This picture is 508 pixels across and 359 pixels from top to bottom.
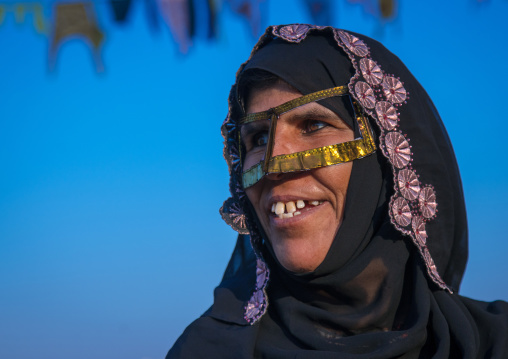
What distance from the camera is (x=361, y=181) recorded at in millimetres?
2260

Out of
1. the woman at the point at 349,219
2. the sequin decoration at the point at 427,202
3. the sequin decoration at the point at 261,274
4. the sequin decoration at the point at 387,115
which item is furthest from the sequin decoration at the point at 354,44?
the sequin decoration at the point at 261,274

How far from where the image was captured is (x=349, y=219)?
2.24m

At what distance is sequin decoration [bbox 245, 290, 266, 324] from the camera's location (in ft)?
7.82

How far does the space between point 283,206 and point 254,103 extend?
0.50 meters

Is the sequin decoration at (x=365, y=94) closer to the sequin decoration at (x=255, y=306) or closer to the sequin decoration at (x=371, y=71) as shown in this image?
the sequin decoration at (x=371, y=71)

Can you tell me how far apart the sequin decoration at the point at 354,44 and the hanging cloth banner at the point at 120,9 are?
2.91m

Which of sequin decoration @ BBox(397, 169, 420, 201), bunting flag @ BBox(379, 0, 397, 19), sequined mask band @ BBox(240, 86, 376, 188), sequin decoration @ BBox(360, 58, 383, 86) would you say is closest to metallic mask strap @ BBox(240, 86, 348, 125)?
sequined mask band @ BBox(240, 86, 376, 188)

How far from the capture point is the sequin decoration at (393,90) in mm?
2350

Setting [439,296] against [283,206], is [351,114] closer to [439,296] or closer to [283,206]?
[283,206]

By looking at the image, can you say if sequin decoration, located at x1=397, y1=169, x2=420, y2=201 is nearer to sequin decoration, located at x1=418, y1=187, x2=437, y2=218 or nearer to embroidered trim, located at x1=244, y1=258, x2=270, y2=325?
sequin decoration, located at x1=418, y1=187, x2=437, y2=218

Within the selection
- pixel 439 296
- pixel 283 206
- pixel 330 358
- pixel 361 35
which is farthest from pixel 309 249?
pixel 361 35

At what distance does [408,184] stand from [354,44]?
668 mm

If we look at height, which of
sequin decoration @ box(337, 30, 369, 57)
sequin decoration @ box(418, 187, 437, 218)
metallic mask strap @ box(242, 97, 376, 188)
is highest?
sequin decoration @ box(337, 30, 369, 57)

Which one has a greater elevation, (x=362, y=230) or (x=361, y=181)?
(x=361, y=181)
